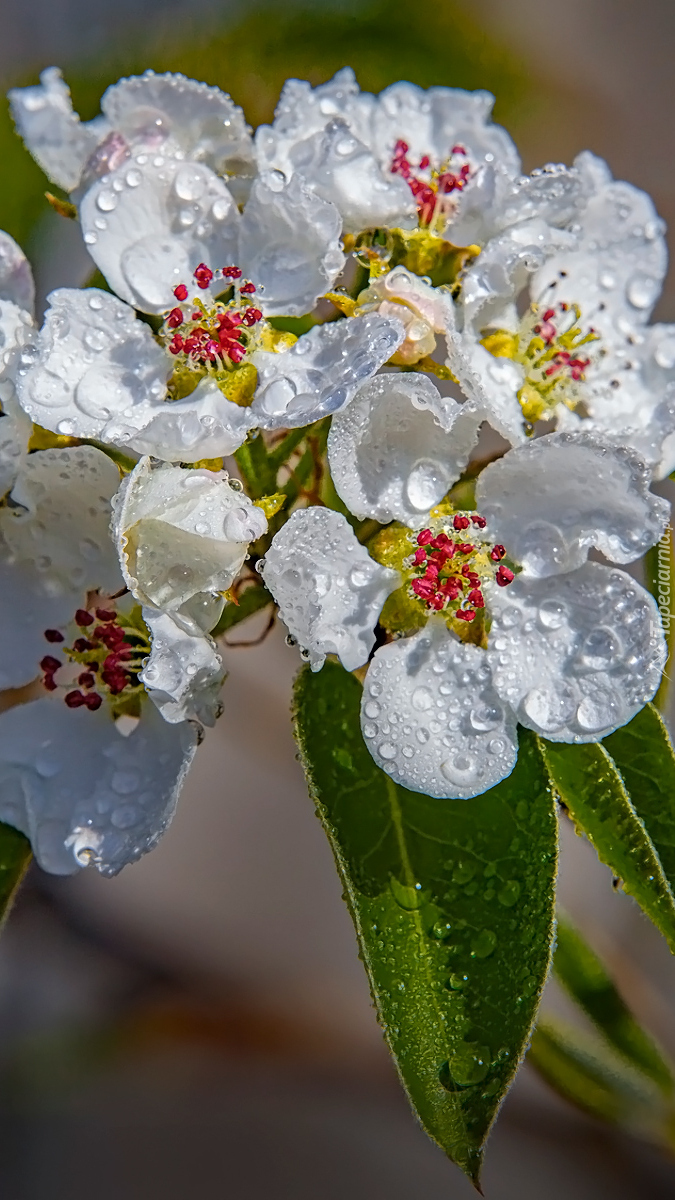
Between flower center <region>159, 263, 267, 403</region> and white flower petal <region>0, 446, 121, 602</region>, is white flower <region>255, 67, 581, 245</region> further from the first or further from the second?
white flower petal <region>0, 446, 121, 602</region>

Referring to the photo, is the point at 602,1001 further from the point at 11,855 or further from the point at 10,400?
the point at 10,400

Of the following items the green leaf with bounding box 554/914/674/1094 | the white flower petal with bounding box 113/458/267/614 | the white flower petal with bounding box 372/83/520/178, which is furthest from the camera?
the green leaf with bounding box 554/914/674/1094

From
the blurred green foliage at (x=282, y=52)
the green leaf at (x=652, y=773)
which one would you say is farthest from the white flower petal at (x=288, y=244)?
the blurred green foliage at (x=282, y=52)

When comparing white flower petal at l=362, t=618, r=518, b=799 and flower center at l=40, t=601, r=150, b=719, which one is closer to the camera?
white flower petal at l=362, t=618, r=518, b=799

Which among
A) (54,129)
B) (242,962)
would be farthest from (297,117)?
(242,962)

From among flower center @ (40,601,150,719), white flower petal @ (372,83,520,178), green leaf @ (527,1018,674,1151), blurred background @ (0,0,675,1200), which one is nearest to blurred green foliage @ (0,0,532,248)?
blurred background @ (0,0,675,1200)

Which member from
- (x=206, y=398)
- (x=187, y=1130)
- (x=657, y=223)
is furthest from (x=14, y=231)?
(x=187, y=1130)

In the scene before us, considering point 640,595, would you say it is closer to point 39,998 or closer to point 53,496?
point 53,496

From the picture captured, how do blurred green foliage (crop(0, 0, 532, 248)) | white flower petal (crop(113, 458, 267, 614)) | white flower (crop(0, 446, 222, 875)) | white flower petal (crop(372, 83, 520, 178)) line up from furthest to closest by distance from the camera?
blurred green foliage (crop(0, 0, 532, 248))
white flower petal (crop(372, 83, 520, 178))
white flower (crop(0, 446, 222, 875))
white flower petal (crop(113, 458, 267, 614))
